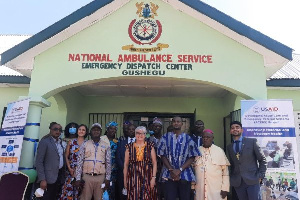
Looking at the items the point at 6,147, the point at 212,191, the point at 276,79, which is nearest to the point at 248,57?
the point at 276,79

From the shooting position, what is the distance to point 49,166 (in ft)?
16.9

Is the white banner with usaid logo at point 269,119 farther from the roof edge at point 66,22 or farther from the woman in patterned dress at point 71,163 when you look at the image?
the roof edge at point 66,22

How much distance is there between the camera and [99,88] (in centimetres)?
837

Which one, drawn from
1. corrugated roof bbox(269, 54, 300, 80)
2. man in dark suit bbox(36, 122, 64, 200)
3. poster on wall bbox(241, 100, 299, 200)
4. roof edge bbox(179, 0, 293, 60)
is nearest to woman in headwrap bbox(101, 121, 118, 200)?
man in dark suit bbox(36, 122, 64, 200)

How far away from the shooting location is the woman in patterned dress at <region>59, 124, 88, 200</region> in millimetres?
5285

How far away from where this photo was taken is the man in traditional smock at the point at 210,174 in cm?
477

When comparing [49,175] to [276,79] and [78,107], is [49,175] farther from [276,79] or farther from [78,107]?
[276,79]

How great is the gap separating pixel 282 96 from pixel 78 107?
5.81 metres

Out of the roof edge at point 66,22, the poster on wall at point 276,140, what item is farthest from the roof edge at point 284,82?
the roof edge at point 66,22

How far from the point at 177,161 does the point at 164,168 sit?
0.25 meters

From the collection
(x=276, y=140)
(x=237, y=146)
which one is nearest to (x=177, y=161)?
(x=237, y=146)

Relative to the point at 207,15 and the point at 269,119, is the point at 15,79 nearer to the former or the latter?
the point at 207,15

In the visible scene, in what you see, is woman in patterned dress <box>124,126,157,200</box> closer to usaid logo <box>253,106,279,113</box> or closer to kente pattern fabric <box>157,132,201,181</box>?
kente pattern fabric <box>157,132,201,181</box>

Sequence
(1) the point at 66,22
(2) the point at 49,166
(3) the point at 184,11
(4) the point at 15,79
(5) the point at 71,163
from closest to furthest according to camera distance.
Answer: (2) the point at 49,166
(5) the point at 71,163
(1) the point at 66,22
(3) the point at 184,11
(4) the point at 15,79
